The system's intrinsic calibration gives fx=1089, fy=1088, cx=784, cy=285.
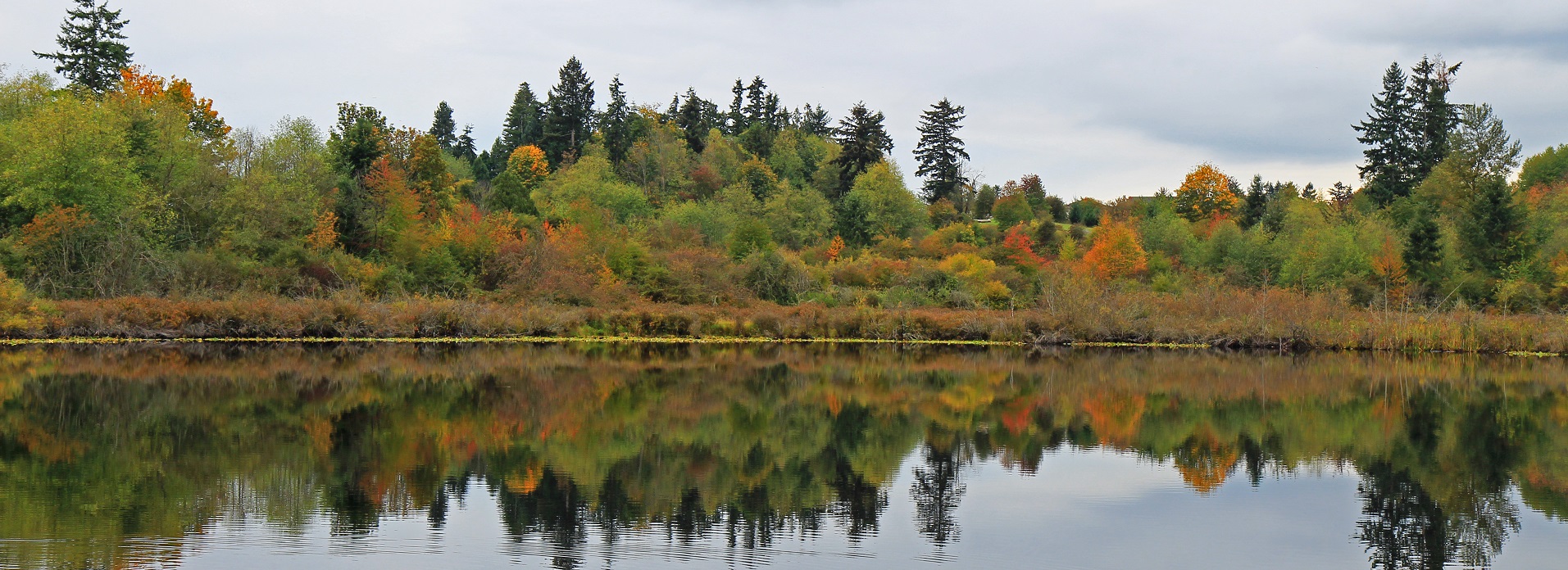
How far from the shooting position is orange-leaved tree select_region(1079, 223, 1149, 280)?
5559cm

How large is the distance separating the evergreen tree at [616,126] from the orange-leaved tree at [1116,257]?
36.3 m

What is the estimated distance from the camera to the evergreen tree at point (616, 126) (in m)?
79.8

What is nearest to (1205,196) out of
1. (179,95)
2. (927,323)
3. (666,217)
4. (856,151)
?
(856,151)

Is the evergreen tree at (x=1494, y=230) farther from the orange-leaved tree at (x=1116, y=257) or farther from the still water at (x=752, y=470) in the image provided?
the still water at (x=752, y=470)

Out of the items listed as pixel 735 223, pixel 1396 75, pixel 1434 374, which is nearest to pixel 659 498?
pixel 1434 374

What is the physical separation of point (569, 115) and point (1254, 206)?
49062mm

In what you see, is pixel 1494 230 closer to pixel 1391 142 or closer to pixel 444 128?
pixel 1391 142

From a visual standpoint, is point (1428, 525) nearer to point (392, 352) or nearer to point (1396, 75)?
point (392, 352)

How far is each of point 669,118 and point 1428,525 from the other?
277 feet

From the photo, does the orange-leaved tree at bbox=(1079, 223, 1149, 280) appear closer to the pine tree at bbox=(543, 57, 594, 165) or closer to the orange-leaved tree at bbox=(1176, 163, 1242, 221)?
the orange-leaved tree at bbox=(1176, 163, 1242, 221)

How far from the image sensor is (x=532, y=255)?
4103 centimetres

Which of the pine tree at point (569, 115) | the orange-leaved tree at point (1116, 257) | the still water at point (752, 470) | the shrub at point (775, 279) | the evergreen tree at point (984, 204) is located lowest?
the still water at point (752, 470)

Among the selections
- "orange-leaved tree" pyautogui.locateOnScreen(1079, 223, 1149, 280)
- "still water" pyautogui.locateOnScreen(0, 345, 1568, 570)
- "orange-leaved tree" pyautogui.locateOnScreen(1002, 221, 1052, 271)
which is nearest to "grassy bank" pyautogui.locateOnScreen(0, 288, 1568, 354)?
"still water" pyautogui.locateOnScreen(0, 345, 1568, 570)

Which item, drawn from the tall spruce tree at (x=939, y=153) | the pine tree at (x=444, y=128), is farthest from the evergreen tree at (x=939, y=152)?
the pine tree at (x=444, y=128)
